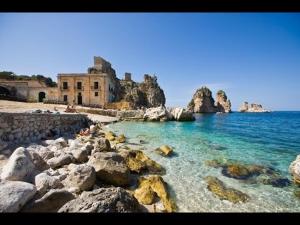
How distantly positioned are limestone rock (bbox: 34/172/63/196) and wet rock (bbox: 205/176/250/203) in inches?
160

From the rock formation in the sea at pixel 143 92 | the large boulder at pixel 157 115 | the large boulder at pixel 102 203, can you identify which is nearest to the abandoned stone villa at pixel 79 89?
the large boulder at pixel 157 115

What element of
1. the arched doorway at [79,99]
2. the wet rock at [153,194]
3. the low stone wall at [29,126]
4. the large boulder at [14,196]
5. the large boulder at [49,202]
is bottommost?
the wet rock at [153,194]

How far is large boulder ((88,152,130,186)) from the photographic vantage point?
17.1 feet

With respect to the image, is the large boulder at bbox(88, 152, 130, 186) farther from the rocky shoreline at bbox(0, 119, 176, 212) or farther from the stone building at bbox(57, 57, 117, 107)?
the stone building at bbox(57, 57, 117, 107)

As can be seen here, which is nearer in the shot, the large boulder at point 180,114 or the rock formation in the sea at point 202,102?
the large boulder at point 180,114

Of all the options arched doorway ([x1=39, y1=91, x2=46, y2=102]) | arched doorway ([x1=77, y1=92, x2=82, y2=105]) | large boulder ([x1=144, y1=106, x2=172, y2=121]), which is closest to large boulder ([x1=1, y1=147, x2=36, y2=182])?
large boulder ([x1=144, y1=106, x2=172, y2=121])

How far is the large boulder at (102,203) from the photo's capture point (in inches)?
122

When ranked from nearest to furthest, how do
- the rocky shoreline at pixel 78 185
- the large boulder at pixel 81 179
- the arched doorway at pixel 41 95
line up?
the rocky shoreline at pixel 78 185 < the large boulder at pixel 81 179 < the arched doorway at pixel 41 95

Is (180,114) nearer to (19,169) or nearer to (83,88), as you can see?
(83,88)

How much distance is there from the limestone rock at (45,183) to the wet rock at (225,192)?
4060 millimetres

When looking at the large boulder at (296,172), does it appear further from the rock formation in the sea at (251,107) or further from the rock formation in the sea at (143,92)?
the rock formation in the sea at (251,107)
